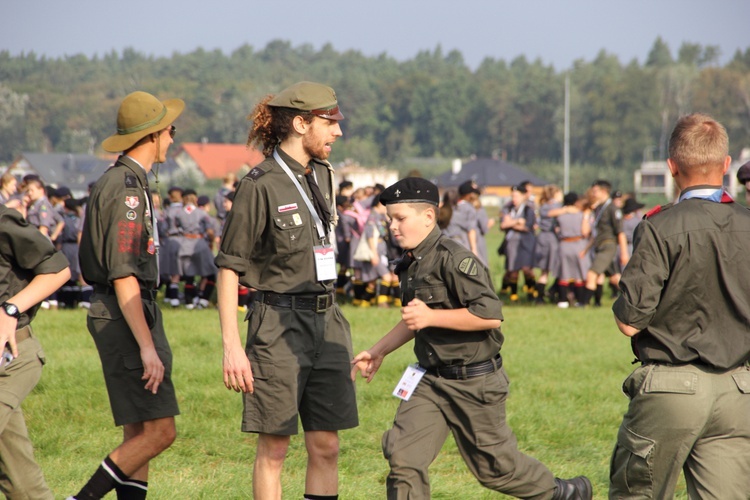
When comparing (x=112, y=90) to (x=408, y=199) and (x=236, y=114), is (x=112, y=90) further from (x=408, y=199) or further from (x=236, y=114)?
(x=408, y=199)

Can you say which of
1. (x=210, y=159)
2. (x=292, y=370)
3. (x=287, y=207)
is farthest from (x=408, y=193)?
(x=210, y=159)

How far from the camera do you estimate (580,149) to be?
129 m

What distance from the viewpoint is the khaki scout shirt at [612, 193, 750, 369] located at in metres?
3.95

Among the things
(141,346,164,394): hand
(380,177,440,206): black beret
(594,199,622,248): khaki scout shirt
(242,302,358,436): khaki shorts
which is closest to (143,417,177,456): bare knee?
(141,346,164,394): hand

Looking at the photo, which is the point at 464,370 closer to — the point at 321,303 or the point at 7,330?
the point at 321,303

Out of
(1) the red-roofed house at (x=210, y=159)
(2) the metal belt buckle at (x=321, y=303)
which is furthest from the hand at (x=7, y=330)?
(1) the red-roofed house at (x=210, y=159)

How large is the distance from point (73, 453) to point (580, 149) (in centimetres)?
12663

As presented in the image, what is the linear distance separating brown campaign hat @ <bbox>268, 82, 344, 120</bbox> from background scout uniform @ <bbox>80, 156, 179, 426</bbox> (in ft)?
2.84

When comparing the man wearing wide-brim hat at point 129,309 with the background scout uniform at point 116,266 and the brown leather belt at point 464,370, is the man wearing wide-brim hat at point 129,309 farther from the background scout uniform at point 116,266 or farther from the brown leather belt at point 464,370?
the brown leather belt at point 464,370

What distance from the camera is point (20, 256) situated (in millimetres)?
4316

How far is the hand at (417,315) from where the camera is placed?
4.39 m

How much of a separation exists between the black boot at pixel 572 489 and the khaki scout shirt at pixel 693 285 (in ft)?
4.00

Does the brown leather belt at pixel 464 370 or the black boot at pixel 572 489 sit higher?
the brown leather belt at pixel 464 370

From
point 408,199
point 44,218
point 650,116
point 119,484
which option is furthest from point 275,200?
point 650,116
